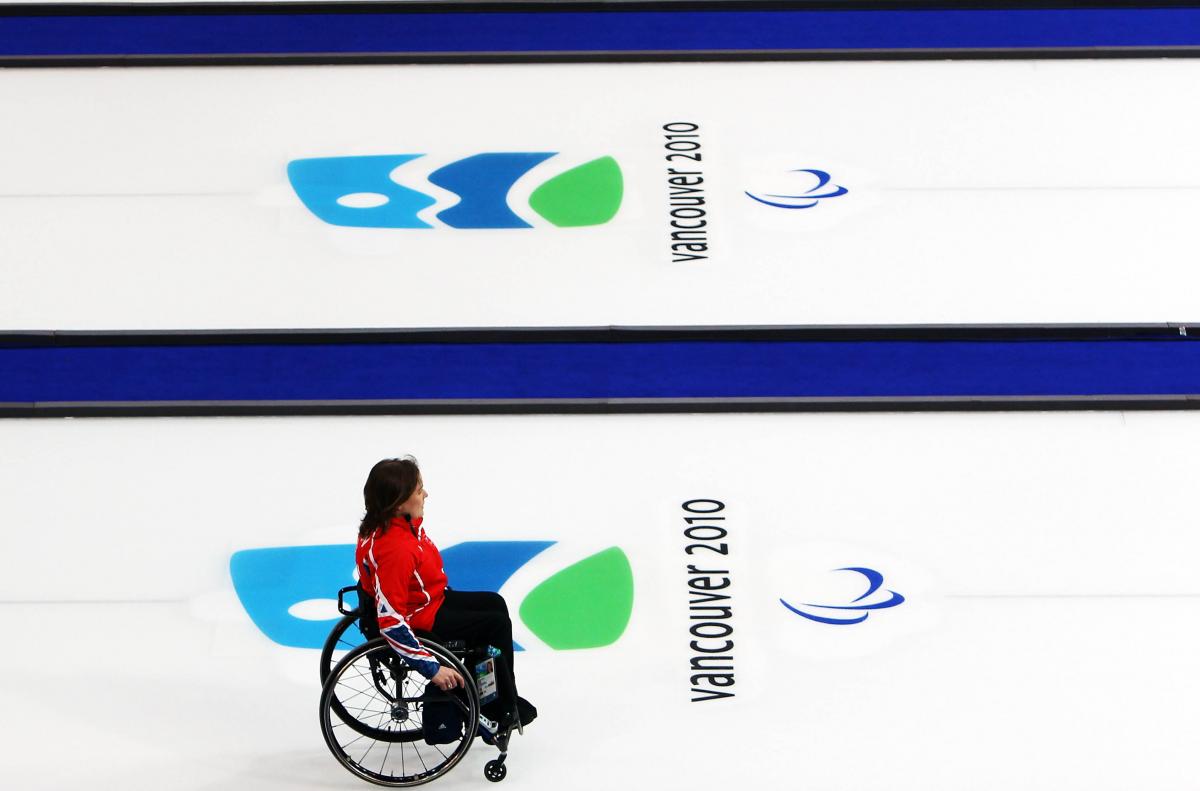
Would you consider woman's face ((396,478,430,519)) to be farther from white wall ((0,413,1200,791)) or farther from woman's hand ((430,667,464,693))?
white wall ((0,413,1200,791))

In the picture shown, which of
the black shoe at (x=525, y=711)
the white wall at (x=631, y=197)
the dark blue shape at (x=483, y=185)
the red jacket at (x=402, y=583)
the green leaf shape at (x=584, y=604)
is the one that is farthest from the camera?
the dark blue shape at (x=483, y=185)

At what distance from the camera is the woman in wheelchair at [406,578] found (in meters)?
1.97

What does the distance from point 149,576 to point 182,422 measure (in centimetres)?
45

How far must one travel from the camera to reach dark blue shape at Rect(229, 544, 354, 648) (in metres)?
2.50

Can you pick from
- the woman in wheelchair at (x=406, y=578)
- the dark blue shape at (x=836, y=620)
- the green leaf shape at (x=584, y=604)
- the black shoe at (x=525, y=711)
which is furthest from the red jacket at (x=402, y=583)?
the dark blue shape at (x=836, y=620)

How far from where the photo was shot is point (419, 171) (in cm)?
342

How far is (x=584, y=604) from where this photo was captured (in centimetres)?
255

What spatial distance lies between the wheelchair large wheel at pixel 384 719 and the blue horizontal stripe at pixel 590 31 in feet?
7.43

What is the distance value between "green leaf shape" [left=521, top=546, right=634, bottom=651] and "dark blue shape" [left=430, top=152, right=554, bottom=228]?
1097 millimetres

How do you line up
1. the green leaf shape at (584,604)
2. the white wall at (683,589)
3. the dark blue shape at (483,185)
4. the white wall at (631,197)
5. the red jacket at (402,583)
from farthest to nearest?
1. the dark blue shape at (483,185)
2. the white wall at (631,197)
3. the green leaf shape at (584,604)
4. the white wall at (683,589)
5. the red jacket at (402,583)

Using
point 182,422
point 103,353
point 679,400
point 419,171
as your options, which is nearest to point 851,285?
point 679,400

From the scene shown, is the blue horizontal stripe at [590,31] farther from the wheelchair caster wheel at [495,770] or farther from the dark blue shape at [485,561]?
the wheelchair caster wheel at [495,770]

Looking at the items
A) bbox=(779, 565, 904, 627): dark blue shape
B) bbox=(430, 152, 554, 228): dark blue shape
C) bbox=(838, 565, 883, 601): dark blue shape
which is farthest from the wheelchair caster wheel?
bbox=(430, 152, 554, 228): dark blue shape

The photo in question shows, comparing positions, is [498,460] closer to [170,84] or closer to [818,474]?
[818,474]
